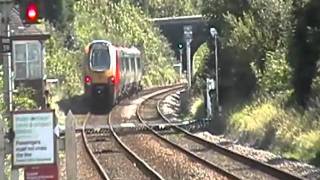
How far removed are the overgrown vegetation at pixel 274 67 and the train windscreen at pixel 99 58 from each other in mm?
5817

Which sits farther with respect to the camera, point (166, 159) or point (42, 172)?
point (166, 159)

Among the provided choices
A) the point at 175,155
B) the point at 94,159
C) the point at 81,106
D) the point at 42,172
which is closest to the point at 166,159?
the point at 175,155

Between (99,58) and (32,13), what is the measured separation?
26.4 metres

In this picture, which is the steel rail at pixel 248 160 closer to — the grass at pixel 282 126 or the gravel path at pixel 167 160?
the gravel path at pixel 167 160

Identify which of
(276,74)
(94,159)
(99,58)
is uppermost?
(99,58)

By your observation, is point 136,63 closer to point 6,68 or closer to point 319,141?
point 319,141

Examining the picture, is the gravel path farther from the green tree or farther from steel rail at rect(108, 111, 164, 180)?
the green tree

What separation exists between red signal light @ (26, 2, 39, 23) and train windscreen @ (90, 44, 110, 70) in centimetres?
2586

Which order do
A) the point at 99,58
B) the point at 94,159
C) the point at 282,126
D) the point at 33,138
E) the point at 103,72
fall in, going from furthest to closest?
the point at 99,58
the point at 103,72
the point at 282,126
the point at 94,159
the point at 33,138

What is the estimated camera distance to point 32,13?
15188 millimetres

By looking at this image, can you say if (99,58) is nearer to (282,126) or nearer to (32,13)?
(282,126)

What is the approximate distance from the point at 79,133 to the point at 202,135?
14.8 ft

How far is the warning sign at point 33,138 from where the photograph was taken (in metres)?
10.3

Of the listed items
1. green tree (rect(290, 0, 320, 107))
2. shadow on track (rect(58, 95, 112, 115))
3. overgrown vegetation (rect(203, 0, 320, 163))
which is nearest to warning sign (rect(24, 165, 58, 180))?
overgrown vegetation (rect(203, 0, 320, 163))
